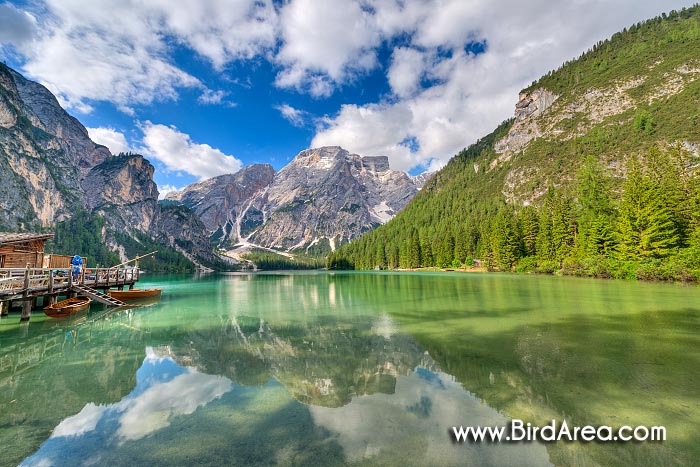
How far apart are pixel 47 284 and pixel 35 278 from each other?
1607mm

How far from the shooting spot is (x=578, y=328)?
17.9 m

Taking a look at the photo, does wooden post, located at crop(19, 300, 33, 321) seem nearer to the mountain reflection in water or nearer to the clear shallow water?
the clear shallow water

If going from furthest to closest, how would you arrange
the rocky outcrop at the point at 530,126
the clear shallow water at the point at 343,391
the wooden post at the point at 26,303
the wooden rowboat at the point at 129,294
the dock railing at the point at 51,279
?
the rocky outcrop at the point at 530,126
the wooden rowboat at the point at 129,294
the dock railing at the point at 51,279
the wooden post at the point at 26,303
the clear shallow water at the point at 343,391

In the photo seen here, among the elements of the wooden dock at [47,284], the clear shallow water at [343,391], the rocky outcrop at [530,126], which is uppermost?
the rocky outcrop at [530,126]

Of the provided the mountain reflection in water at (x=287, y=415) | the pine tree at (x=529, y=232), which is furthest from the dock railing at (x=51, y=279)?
the pine tree at (x=529, y=232)

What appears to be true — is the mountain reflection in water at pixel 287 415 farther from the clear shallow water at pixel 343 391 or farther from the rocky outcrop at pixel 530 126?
the rocky outcrop at pixel 530 126

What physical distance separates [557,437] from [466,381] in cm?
354

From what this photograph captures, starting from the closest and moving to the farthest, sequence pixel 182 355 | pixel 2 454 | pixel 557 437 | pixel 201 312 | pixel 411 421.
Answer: pixel 2 454, pixel 557 437, pixel 411 421, pixel 182 355, pixel 201 312

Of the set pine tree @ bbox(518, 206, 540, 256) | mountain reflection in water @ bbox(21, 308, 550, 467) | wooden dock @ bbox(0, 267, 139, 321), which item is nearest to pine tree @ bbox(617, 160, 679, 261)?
pine tree @ bbox(518, 206, 540, 256)

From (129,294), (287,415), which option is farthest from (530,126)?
(287,415)

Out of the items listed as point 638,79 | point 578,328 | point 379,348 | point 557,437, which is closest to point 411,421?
point 557,437

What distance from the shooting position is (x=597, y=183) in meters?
93.8

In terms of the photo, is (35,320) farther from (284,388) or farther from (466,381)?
(466,381)

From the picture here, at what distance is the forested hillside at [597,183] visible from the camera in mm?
56594
